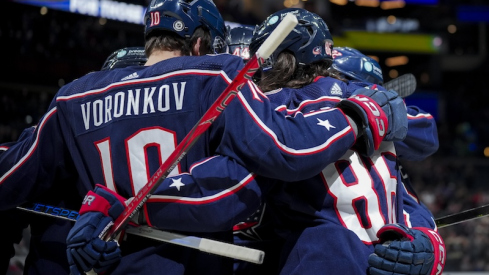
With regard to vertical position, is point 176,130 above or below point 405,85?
above

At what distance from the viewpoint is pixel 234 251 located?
1.67m

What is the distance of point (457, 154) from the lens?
1725 cm

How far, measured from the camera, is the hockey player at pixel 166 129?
1.76 metres

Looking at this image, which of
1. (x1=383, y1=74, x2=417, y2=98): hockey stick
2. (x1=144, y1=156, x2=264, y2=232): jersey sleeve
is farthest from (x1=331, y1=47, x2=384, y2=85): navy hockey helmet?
(x1=144, y1=156, x2=264, y2=232): jersey sleeve

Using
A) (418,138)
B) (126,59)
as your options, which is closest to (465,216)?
(418,138)

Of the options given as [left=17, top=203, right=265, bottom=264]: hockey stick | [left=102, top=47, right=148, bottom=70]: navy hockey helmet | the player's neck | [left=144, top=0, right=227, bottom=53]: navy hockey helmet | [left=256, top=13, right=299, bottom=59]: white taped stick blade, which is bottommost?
[left=17, top=203, right=265, bottom=264]: hockey stick

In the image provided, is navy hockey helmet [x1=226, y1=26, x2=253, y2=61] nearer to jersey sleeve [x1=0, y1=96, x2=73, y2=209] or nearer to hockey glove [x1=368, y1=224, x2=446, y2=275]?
jersey sleeve [x1=0, y1=96, x2=73, y2=209]

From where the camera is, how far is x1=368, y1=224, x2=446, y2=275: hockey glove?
1834 mm

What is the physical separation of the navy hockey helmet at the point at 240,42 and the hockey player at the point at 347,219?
1.00 m

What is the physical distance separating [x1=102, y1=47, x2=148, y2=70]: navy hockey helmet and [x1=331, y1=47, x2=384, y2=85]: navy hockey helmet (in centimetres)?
78

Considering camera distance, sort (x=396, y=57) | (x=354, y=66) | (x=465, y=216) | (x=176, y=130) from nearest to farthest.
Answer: (x=176, y=130) < (x=465, y=216) < (x=354, y=66) < (x=396, y=57)

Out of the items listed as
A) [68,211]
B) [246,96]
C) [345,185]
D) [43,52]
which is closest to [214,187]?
[246,96]

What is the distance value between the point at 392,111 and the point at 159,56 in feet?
2.27

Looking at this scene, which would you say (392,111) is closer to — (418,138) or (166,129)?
(418,138)
